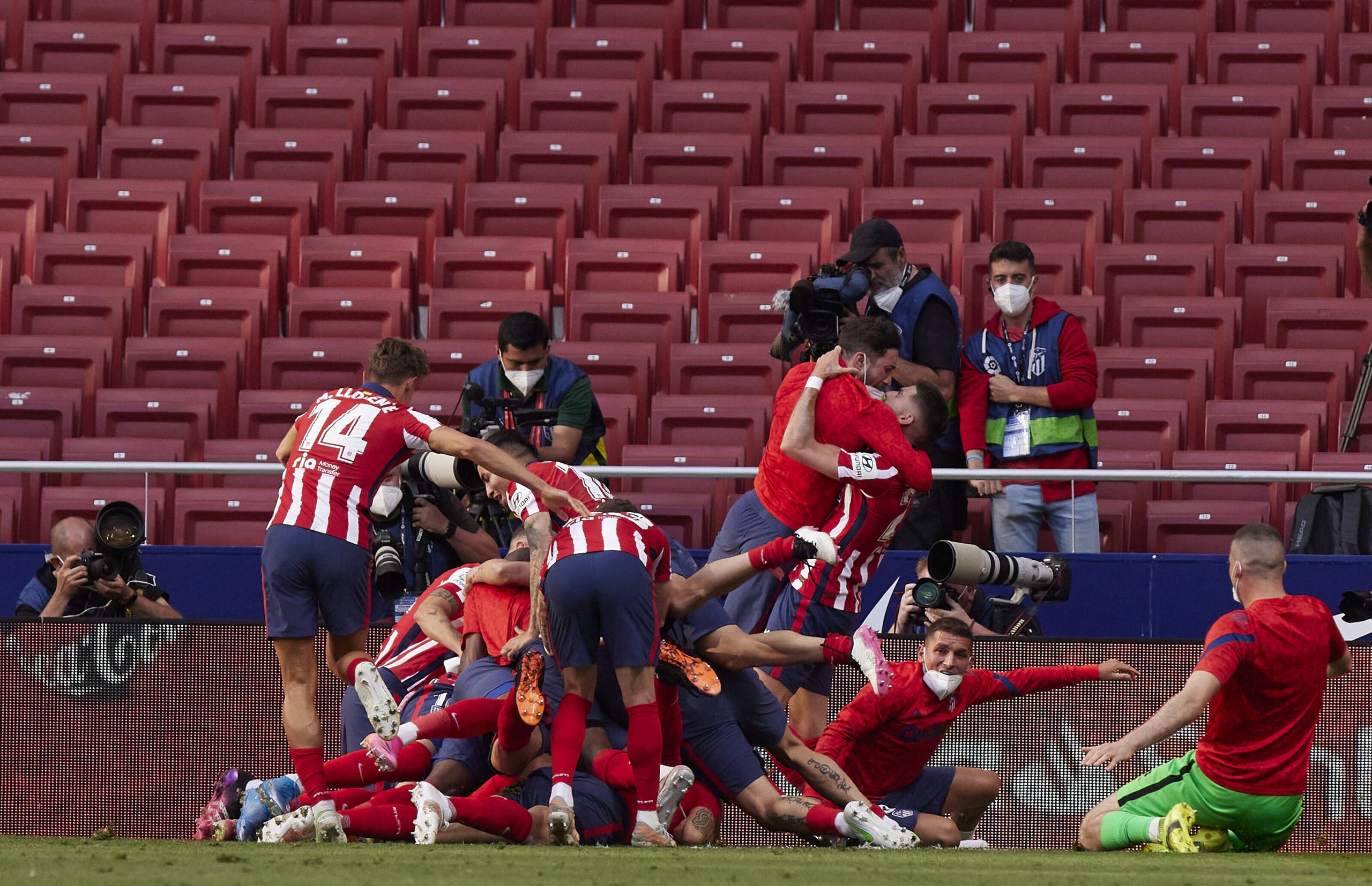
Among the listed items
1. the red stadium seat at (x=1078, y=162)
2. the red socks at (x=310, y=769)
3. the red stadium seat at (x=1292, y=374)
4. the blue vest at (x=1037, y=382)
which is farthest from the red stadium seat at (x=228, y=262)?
the red stadium seat at (x=1292, y=374)

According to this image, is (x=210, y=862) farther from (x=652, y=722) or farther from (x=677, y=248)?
(x=677, y=248)

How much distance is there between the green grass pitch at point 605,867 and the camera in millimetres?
4145

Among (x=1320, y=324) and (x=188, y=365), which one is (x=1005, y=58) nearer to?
(x=1320, y=324)

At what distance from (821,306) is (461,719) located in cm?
237

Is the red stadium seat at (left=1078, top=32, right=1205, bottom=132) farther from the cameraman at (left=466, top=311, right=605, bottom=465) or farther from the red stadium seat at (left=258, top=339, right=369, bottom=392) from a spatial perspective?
the red stadium seat at (left=258, top=339, right=369, bottom=392)

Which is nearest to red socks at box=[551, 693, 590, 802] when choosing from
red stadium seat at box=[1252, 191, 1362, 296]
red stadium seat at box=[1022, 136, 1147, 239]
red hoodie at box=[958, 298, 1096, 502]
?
red hoodie at box=[958, 298, 1096, 502]

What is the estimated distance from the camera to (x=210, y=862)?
4367 millimetres

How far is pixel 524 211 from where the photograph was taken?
34.0ft

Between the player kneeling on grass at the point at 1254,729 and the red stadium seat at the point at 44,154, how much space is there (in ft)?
25.4

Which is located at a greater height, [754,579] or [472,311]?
[472,311]

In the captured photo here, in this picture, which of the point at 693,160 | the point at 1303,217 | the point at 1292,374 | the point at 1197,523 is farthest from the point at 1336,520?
the point at 693,160

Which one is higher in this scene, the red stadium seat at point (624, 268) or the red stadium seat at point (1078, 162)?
the red stadium seat at point (1078, 162)

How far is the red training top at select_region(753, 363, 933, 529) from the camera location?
6430 millimetres

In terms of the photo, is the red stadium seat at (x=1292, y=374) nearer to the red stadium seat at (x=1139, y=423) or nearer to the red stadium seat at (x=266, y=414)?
the red stadium seat at (x=1139, y=423)
